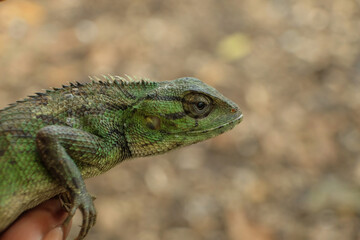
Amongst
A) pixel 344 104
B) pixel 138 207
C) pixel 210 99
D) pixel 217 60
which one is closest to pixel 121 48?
pixel 217 60

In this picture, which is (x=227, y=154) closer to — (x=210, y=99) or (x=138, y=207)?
(x=138, y=207)

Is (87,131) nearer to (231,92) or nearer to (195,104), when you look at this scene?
(195,104)

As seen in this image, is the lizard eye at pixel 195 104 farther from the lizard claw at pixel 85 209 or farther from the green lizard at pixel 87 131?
the lizard claw at pixel 85 209

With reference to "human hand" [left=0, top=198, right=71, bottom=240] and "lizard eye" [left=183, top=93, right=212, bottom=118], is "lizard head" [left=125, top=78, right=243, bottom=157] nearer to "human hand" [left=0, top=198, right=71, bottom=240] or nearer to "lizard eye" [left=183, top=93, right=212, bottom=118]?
"lizard eye" [left=183, top=93, right=212, bottom=118]

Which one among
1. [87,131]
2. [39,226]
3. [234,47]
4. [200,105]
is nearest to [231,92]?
[234,47]

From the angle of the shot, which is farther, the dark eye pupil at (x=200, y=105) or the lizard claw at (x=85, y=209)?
the dark eye pupil at (x=200, y=105)

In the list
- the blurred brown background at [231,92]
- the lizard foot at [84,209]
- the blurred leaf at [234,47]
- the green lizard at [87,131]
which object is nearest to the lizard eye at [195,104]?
the green lizard at [87,131]

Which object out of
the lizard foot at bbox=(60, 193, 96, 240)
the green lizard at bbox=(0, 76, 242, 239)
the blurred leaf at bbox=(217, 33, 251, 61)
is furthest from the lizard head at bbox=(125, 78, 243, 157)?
the blurred leaf at bbox=(217, 33, 251, 61)

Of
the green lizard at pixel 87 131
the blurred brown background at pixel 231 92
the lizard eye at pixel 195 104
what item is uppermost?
the blurred brown background at pixel 231 92
